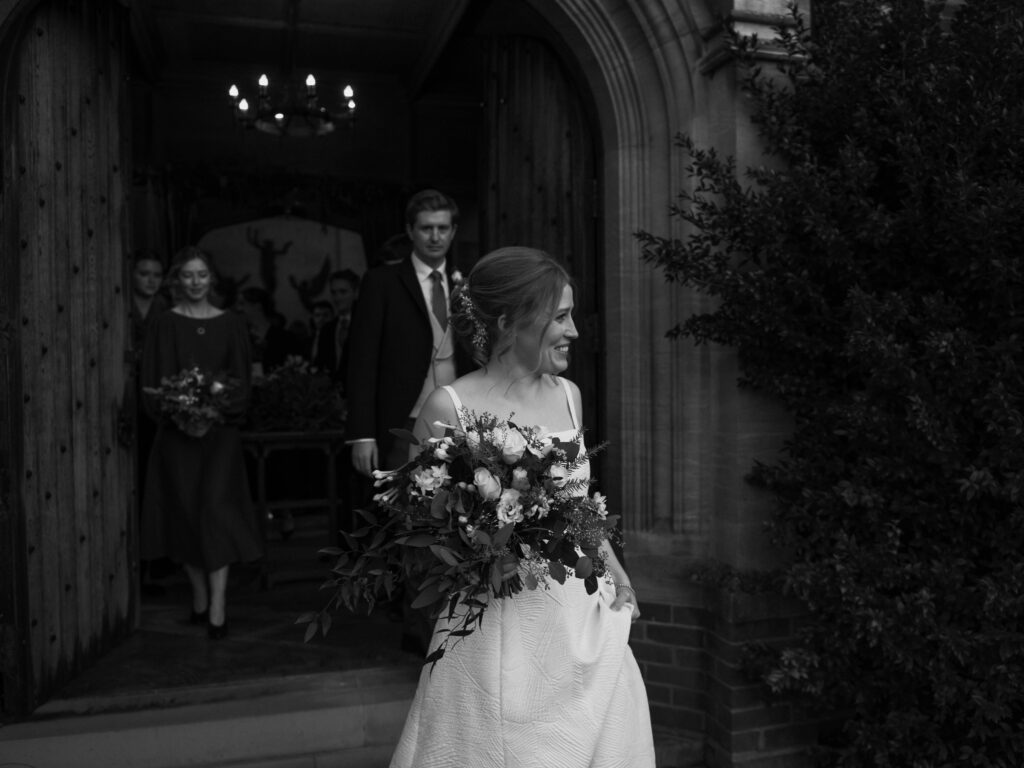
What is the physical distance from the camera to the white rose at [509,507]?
79.3 inches

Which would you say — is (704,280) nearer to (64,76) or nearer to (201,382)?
(201,382)

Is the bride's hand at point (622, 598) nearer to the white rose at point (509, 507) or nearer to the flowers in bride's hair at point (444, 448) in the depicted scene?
the white rose at point (509, 507)

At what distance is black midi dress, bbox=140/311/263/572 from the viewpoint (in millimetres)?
5031

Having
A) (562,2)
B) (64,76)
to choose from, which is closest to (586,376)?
(562,2)

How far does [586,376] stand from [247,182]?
6.86 m

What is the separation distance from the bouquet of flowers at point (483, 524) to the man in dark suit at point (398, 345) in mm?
2137

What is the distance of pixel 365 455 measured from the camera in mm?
4250

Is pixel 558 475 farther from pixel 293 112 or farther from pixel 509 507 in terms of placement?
pixel 293 112

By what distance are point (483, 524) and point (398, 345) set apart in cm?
240

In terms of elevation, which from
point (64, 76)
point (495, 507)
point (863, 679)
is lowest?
point (863, 679)

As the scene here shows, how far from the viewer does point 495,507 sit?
206 centimetres

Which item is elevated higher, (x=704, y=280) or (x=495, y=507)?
(x=704, y=280)

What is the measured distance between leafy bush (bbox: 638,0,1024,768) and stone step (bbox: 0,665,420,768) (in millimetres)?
1657

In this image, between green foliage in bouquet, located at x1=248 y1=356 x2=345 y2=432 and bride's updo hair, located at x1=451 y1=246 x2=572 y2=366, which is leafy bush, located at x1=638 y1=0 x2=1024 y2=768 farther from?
green foliage in bouquet, located at x1=248 y1=356 x2=345 y2=432
